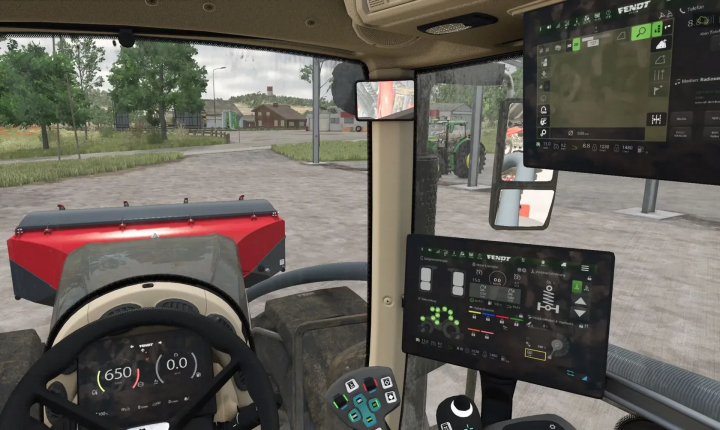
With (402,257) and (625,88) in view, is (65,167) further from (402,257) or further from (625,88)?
(625,88)

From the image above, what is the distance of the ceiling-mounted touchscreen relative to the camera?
88 cm

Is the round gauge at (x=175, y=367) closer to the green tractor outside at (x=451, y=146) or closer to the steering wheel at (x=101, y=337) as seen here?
the steering wheel at (x=101, y=337)

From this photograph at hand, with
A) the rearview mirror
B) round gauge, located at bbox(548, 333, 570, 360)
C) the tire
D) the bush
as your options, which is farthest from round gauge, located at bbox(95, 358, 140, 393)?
the bush

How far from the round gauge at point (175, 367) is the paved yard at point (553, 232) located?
44.1 inches

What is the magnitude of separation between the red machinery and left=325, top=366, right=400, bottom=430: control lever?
5.02 ft

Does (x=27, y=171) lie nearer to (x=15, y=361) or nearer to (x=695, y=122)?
(x=15, y=361)

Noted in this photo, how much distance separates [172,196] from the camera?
37.5ft

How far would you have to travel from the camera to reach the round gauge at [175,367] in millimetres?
1358

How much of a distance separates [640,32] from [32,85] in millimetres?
20431

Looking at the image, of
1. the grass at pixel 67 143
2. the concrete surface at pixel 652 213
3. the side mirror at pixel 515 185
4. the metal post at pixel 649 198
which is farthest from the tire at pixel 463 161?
the grass at pixel 67 143

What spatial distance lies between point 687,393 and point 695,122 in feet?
3.05

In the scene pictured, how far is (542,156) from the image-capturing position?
1.16 metres

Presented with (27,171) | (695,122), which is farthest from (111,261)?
(27,171)

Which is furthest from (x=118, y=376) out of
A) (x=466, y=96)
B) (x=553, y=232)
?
(x=553, y=232)
